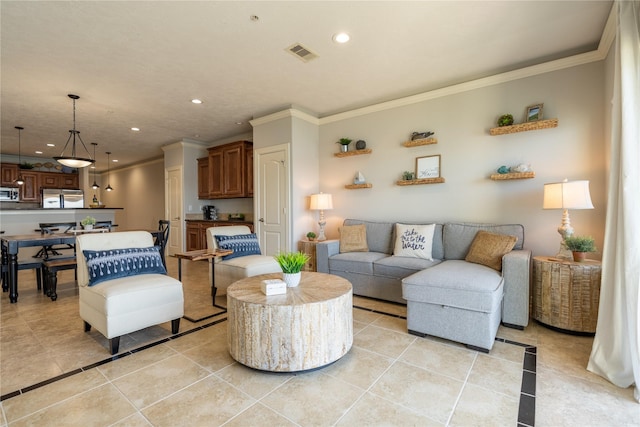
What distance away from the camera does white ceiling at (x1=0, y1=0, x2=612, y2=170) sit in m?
2.33

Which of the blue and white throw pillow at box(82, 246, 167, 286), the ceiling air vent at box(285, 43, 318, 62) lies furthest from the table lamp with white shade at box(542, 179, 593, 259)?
the blue and white throw pillow at box(82, 246, 167, 286)

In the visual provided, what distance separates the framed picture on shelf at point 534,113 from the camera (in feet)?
10.3

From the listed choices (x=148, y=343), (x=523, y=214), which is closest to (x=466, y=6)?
(x=523, y=214)

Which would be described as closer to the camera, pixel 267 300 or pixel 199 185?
pixel 267 300

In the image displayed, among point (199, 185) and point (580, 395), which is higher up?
point (199, 185)

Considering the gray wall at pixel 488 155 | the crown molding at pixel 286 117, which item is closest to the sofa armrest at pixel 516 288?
the gray wall at pixel 488 155

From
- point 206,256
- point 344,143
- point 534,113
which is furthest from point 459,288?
point 344,143

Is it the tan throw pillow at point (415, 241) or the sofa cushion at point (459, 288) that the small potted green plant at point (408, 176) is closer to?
the tan throw pillow at point (415, 241)

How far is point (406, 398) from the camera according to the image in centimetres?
173

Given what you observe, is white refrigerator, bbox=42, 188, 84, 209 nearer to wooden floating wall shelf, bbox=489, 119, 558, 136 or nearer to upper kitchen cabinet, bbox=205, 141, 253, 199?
upper kitchen cabinet, bbox=205, 141, 253, 199

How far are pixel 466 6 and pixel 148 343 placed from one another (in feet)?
11.9

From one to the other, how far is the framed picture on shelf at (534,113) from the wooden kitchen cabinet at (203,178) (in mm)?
5710

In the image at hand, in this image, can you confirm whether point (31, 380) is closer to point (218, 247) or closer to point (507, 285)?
A: point (218, 247)

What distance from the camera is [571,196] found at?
2586 millimetres
